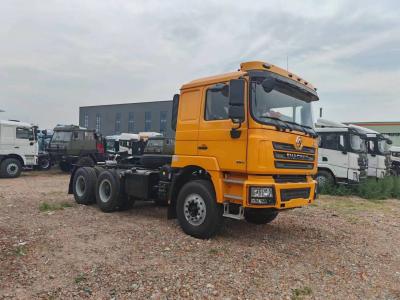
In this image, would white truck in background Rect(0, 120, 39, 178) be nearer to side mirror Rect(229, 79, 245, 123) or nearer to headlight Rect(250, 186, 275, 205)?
side mirror Rect(229, 79, 245, 123)

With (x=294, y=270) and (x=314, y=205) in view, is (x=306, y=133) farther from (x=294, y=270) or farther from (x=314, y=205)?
(x=314, y=205)

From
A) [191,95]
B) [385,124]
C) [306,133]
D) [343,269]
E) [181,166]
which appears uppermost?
[385,124]

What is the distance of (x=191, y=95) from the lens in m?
6.25

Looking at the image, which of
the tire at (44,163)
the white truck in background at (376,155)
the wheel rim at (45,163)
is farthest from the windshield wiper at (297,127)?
the wheel rim at (45,163)

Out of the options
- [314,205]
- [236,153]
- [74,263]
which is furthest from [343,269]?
[314,205]

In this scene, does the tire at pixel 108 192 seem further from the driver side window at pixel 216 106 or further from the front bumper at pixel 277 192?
the front bumper at pixel 277 192

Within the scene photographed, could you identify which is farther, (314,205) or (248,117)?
(314,205)

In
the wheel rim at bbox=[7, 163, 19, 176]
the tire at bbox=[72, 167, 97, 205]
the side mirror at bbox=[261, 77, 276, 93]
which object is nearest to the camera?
the side mirror at bbox=[261, 77, 276, 93]

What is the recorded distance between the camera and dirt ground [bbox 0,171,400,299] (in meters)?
3.99

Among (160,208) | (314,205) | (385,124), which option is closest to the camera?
(160,208)

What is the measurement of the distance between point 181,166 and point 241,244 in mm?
1661

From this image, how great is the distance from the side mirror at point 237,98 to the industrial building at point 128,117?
47650 mm

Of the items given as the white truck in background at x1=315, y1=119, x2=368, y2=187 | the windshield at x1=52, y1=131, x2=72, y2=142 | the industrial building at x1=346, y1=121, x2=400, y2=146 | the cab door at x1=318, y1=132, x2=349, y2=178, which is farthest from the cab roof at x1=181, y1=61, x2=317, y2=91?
the industrial building at x1=346, y1=121, x2=400, y2=146

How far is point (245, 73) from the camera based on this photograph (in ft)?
17.8
